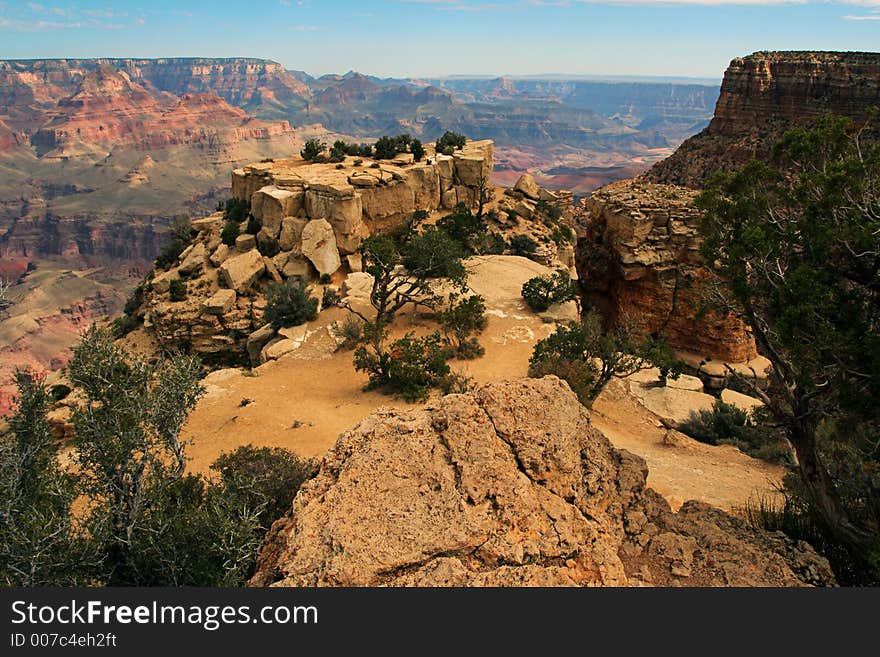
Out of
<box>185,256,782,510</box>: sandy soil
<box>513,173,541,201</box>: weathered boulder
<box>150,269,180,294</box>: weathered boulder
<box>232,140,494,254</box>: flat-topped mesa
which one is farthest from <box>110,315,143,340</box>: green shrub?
<box>513,173,541,201</box>: weathered boulder

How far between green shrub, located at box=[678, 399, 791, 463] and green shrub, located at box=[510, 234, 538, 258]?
1791cm

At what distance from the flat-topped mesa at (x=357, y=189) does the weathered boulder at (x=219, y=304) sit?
4651 mm

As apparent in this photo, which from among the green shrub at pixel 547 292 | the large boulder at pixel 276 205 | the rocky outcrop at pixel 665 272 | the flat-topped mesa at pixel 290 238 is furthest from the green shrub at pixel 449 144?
the green shrub at pixel 547 292

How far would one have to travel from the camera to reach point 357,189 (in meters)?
32.2

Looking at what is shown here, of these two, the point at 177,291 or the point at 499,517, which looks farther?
the point at 177,291

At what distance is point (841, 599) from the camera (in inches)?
192

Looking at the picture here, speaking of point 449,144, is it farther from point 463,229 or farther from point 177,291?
point 177,291

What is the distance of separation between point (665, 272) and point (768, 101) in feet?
124

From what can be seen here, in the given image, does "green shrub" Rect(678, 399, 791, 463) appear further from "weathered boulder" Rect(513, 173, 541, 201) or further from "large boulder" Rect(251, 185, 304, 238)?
"weathered boulder" Rect(513, 173, 541, 201)

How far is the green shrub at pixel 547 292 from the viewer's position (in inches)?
995

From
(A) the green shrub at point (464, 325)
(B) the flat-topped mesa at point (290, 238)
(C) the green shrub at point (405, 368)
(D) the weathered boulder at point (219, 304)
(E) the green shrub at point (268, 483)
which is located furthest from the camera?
(B) the flat-topped mesa at point (290, 238)

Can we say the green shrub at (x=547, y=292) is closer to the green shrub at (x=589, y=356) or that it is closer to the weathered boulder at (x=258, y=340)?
the green shrub at (x=589, y=356)

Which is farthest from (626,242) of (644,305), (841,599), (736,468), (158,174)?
(158,174)

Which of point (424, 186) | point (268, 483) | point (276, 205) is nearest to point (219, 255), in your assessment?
point (276, 205)
